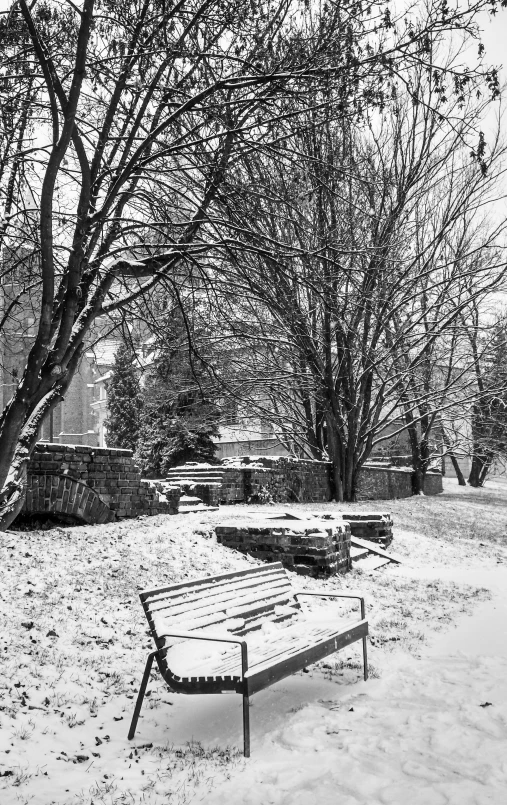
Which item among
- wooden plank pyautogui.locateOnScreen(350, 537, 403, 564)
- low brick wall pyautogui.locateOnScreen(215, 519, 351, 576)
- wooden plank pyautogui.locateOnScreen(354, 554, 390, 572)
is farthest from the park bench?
wooden plank pyautogui.locateOnScreen(350, 537, 403, 564)

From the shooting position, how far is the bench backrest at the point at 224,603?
4133 millimetres

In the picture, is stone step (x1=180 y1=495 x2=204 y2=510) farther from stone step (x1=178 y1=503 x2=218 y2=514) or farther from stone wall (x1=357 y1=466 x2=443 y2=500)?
stone wall (x1=357 y1=466 x2=443 y2=500)

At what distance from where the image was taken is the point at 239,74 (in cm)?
534

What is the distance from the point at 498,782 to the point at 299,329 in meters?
12.3

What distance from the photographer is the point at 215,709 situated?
14.2 feet

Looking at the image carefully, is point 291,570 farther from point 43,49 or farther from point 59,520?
point 43,49

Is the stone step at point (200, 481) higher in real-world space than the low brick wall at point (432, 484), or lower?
higher

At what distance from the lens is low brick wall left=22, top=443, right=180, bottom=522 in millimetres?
8070

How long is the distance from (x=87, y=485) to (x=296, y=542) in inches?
112

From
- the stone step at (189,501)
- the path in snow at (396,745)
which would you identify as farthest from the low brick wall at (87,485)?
the path in snow at (396,745)

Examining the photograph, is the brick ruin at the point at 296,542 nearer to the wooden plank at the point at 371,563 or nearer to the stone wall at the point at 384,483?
the wooden plank at the point at 371,563

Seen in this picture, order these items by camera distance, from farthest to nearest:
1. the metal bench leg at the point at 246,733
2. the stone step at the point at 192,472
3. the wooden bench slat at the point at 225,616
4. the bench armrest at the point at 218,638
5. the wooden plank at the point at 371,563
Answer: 1. the stone step at the point at 192,472
2. the wooden plank at the point at 371,563
3. the wooden bench slat at the point at 225,616
4. the bench armrest at the point at 218,638
5. the metal bench leg at the point at 246,733

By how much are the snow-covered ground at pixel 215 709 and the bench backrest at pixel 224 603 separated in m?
0.49

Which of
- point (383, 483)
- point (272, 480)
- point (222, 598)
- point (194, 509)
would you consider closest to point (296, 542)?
point (194, 509)
